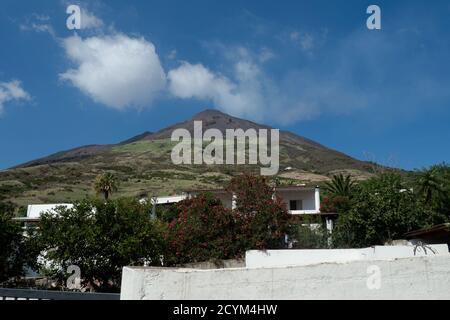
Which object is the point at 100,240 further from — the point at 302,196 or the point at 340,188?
the point at 340,188

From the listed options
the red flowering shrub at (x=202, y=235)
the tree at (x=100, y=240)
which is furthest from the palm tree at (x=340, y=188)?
the tree at (x=100, y=240)

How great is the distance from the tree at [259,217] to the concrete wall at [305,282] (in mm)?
14651

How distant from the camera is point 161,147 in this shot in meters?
157

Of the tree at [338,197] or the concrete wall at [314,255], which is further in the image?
the tree at [338,197]

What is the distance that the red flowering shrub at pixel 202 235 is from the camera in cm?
2395

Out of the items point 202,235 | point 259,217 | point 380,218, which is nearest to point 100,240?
point 202,235

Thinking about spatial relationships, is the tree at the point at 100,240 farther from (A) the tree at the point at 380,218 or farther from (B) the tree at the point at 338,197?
(B) the tree at the point at 338,197

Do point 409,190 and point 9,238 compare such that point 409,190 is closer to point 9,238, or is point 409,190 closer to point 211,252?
point 211,252

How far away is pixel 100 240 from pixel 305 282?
55.0ft
